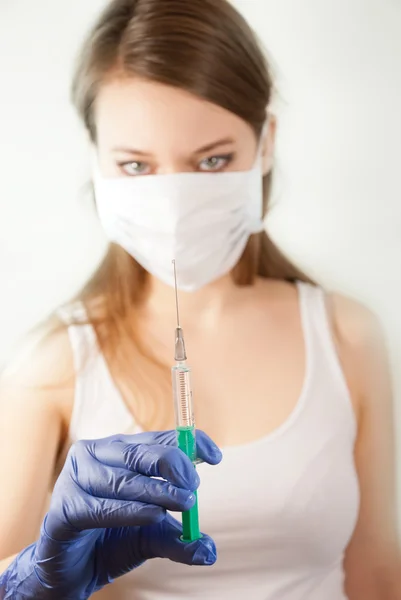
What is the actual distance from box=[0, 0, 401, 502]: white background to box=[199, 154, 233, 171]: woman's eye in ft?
0.33

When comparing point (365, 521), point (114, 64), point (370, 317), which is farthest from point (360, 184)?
point (365, 521)

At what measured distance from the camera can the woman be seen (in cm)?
109

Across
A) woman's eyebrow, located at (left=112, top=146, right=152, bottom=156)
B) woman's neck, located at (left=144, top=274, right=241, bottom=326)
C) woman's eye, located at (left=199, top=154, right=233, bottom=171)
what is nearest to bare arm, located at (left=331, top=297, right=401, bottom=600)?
woman's neck, located at (left=144, top=274, right=241, bottom=326)

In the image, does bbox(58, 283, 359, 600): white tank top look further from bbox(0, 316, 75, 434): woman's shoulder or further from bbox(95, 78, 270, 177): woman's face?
bbox(95, 78, 270, 177): woman's face

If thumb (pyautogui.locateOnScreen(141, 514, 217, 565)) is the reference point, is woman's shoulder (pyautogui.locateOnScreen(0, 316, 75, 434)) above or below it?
above

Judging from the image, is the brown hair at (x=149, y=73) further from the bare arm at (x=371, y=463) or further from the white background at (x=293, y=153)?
the bare arm at (x=371, y=463)

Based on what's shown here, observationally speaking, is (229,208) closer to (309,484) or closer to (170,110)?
(170,110)

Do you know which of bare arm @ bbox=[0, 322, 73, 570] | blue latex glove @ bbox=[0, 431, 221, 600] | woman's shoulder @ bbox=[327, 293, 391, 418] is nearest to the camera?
blue latex glove @ bbox=[0, 431, 221, 600]

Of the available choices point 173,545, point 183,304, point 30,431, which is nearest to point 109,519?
point 173,545

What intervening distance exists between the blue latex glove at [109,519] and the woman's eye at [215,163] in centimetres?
45

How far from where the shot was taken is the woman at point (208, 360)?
109 cm

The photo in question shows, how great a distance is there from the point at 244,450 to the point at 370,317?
13.3 inches

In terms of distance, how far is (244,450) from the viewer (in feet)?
3.60

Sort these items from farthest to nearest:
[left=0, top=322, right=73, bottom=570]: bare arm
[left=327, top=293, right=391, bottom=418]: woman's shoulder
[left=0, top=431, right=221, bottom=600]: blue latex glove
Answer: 1. [left=327, top=293, right=391, bottom=418]: woman's shoulder
2. [left=0, top=322, right=73, bottom=570]: bare arm
3. [left=0, top=431, right=221, bottom=600]: blue latex glove
